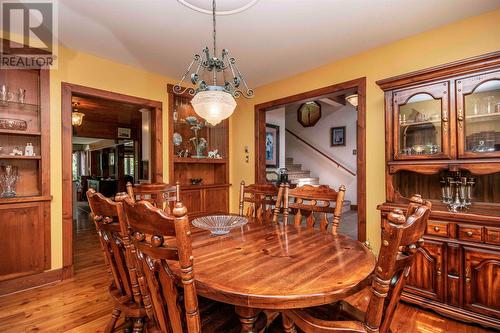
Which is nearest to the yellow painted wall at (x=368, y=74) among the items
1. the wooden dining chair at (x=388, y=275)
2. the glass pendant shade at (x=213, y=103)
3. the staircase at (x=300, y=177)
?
the glass pendant shade at (x=213, y=103)

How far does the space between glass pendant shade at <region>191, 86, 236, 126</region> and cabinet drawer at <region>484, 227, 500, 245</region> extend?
2.04m

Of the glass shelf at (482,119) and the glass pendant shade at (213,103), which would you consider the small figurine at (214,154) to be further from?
the glass shelf at (482,119)

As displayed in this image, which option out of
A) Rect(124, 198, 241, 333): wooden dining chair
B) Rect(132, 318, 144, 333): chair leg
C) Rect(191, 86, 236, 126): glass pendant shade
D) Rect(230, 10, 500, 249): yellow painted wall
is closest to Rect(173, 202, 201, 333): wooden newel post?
Rect(124, 198, 241, 333): wooden dining chair

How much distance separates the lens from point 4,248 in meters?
2.43

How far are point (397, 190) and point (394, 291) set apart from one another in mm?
1838

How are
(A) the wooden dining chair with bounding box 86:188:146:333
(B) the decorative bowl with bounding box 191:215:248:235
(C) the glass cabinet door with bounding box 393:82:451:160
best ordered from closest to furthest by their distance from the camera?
(A) the wooden dining chair with bounding box 86:188:146:333 < (B) the decorative bowl with bounding box 191:215:248:235 < (C) the glass cabinet door with bounding box 393:82:451:160

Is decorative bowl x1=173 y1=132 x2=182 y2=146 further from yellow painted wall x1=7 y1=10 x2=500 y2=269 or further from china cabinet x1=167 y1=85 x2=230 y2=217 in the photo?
yellow painted wall x1=7 y1=10 x2=500 y2=269

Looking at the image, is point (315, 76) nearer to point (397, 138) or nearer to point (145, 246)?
point (397, 138)

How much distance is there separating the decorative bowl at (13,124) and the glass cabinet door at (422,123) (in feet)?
12.3

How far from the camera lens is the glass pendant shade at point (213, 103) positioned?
174 centimetres

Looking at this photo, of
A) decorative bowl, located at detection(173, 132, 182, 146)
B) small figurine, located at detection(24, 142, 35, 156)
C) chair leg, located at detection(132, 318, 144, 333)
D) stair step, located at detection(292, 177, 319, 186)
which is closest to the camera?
chair leg, located at detection(132, 318, 144, 333)

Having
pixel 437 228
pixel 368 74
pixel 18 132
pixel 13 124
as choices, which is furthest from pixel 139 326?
pixel 368 74

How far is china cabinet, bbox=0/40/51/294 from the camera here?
247cm

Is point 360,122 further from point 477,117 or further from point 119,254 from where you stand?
point 119,254
